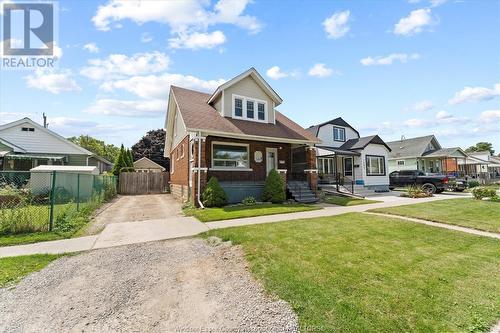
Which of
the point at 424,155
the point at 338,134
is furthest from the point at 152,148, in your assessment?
the point at 424,155

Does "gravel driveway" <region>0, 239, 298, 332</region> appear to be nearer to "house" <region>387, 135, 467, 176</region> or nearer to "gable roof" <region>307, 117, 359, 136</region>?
"gable roof" <region>307, 117, 359, 136</region>

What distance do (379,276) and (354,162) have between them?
59.4 ft

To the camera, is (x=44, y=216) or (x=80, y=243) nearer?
(x=80, y=243)

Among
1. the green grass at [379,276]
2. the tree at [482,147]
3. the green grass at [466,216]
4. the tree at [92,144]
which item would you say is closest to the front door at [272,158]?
the green grass at [466,216]

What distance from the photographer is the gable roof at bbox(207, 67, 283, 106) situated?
14312mm

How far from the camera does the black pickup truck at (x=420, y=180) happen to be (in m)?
18.4

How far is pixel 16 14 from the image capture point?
9562 mm

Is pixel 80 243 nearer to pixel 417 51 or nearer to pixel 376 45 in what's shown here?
pixel 376 45

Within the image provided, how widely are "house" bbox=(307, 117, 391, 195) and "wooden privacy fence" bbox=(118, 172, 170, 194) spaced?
14.0m

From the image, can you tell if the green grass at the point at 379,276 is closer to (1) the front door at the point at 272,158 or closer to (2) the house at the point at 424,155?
(1) the front door at the point at 272,158

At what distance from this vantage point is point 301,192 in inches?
555

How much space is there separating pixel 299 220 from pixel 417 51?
9.84m

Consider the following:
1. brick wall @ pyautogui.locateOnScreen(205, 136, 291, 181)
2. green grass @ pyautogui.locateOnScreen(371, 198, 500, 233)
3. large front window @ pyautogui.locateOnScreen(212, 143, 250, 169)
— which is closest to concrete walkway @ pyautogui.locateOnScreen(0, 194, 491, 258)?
green grass @ pyautogui.locateOnScreen(371, 198, 500, 233)

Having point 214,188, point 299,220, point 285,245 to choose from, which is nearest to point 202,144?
point 214,188
